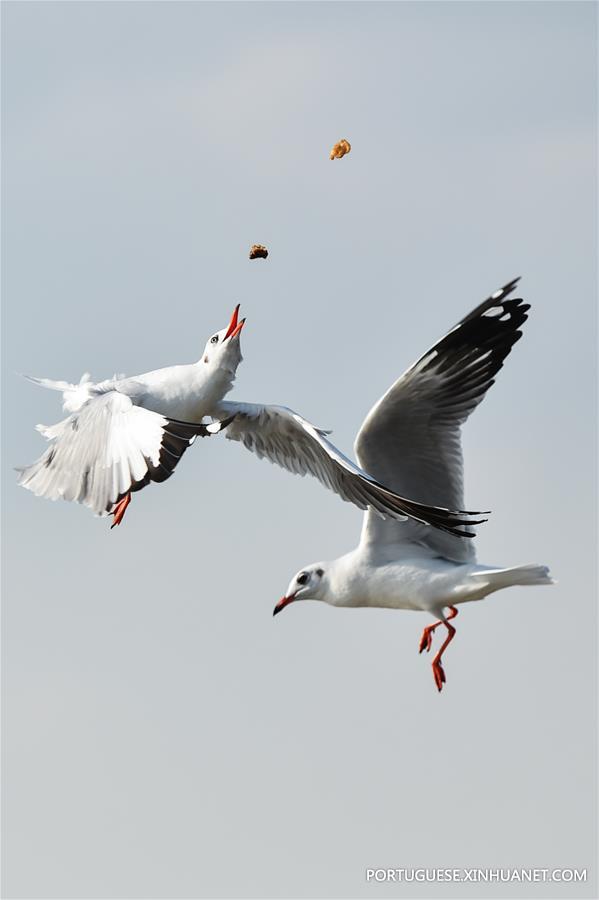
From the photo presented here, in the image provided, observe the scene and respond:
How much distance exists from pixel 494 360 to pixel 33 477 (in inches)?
132

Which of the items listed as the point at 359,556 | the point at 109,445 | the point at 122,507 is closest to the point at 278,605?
the point at 359,556

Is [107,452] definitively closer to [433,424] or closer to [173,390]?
[173,390]

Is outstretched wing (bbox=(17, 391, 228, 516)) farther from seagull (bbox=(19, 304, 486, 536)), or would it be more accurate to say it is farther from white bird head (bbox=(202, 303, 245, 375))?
white bird head (bbox=(202, 303, 245, 375))

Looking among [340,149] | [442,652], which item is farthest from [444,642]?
[340,149]

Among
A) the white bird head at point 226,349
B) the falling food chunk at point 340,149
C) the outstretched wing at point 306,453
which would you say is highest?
the falling food chunk at point 340,149

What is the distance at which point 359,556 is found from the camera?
13.8 meters

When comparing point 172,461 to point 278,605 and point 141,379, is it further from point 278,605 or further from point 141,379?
point 278,605

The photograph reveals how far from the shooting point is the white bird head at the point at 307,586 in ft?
46.4

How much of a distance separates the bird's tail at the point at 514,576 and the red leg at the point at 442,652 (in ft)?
1.80

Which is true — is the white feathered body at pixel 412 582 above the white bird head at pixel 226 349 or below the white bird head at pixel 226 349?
below

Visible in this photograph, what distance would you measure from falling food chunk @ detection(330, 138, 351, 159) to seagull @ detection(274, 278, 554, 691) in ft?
4.63

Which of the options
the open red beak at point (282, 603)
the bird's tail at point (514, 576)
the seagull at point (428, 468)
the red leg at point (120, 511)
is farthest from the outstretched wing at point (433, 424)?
the red leg at point (120, 511)

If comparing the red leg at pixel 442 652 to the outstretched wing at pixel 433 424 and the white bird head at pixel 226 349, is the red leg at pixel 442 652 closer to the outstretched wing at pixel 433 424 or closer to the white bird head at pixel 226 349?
the outstretched wing at pixel 433 424

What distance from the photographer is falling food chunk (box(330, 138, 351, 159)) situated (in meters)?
13.6
